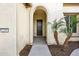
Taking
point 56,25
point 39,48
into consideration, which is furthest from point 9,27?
point 56,25

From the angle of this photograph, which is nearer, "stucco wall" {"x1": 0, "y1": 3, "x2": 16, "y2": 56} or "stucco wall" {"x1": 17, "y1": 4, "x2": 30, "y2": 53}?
"stucco wall" {"x1": 0, "y1": 3, "x2": 16, "y2": 56}

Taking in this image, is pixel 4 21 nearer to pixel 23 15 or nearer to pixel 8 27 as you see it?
pixel 8 27

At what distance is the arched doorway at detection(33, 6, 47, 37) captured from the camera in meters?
2.71

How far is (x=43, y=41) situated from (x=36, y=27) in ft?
1.08

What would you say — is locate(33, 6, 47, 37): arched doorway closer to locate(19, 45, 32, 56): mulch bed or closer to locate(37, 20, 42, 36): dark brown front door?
locate(37, 20, 42, 36): dark brown front door

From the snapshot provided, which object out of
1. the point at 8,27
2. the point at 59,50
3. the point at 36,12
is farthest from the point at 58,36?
the point at 8,27

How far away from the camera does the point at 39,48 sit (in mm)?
2824

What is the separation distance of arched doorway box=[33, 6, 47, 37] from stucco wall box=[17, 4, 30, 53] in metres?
0.16

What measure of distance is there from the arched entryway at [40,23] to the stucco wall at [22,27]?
162 millimetres

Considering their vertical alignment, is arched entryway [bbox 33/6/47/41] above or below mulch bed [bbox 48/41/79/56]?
above

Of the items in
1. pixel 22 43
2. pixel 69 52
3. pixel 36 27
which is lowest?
pixel 69 52

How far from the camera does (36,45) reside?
2.85 m

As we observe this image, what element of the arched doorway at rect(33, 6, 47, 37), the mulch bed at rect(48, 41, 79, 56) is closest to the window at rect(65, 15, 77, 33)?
the mulch bed at rect(48, 41, 79, 56)

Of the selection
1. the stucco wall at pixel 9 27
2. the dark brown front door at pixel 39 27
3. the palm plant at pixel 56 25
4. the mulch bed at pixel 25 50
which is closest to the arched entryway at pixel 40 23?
the dark brown front door at pixel 39 27
